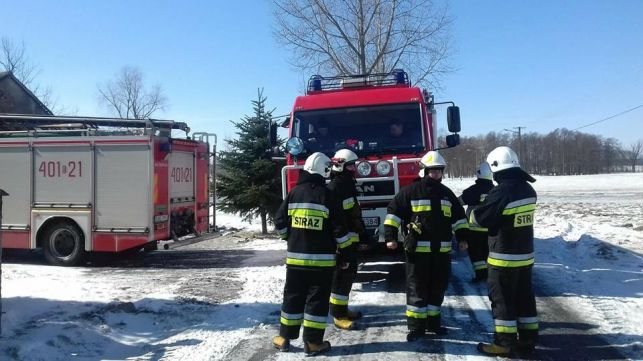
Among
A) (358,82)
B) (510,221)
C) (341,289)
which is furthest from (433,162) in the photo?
(358,82)

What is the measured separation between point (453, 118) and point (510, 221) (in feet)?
11.7

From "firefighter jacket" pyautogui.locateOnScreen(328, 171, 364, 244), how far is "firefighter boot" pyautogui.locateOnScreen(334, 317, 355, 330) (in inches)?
35.4

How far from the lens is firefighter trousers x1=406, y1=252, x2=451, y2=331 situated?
5238mm

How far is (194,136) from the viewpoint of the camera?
1128cm

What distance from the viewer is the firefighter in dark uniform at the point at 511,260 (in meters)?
4.77

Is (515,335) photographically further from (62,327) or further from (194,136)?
(194,136)

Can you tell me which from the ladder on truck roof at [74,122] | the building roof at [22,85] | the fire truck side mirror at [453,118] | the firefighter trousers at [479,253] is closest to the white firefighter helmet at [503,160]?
the firefighter trousers at [479,253]

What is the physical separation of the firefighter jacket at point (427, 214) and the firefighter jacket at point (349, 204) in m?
0.45

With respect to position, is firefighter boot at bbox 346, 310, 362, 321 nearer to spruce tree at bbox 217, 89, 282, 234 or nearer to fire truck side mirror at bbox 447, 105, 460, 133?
fire truck side mirror at bbox 447, 105, 460, 133

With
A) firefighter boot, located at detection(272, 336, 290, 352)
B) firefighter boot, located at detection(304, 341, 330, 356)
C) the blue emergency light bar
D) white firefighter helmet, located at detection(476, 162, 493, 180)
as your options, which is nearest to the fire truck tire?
the blue emergency light bar

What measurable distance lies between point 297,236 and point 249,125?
11088mm

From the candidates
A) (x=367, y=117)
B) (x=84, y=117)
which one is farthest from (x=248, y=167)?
(x=367, y=117)

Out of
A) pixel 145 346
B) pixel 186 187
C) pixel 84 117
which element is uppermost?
pixel 84 117

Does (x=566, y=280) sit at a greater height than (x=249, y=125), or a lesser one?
lesser
